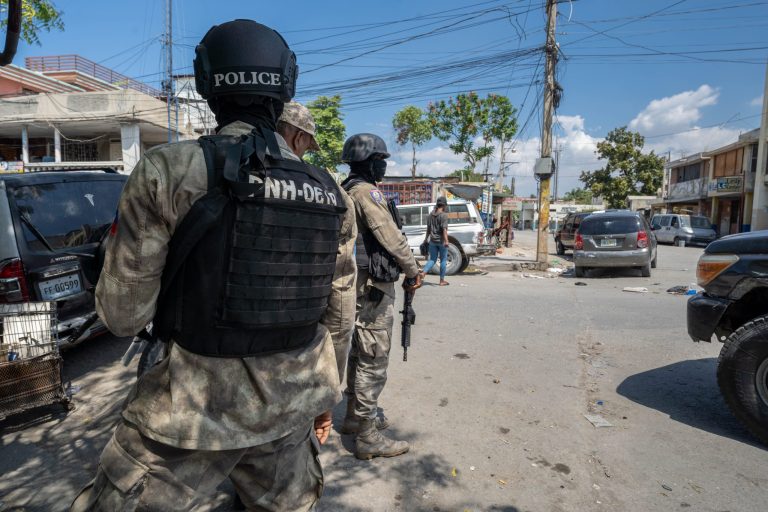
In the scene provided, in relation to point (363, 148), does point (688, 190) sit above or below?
above

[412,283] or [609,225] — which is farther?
[609,225]

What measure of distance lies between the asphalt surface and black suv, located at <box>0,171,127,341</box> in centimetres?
73

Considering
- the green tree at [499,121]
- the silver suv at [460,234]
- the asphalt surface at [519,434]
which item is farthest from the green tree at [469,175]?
the asphalt surface at [519,434]

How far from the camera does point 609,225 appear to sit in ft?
36.6

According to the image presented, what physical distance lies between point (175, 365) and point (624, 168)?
4145 cm

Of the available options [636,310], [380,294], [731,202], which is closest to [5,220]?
[380,294]

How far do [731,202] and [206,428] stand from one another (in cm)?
3834

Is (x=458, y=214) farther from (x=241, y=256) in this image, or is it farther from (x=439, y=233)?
(x=241, y=256)

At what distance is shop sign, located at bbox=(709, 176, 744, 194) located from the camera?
28875 millimetres

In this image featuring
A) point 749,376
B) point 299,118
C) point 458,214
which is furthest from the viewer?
point 458,214

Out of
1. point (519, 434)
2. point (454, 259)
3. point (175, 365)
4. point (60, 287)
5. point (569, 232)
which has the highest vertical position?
point (175, 365)

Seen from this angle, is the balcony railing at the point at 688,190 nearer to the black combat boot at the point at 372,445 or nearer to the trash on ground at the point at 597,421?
the trash on ground at the point at 597,421

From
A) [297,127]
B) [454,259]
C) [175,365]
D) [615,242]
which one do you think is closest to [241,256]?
[175,365]

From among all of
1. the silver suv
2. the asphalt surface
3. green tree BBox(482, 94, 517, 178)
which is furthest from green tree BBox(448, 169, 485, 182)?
the asphalt surface
